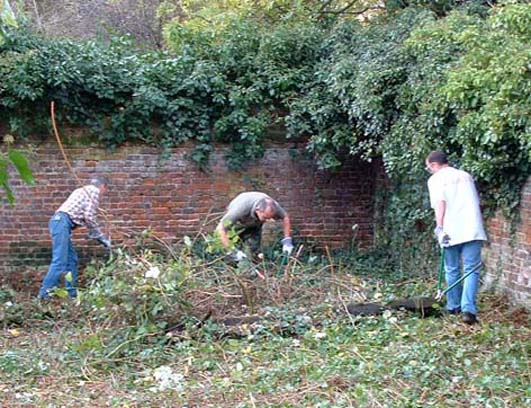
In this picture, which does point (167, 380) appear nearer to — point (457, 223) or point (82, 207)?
point (457, 223)

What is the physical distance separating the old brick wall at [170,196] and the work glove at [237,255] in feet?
9.28

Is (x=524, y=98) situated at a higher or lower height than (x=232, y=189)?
higher

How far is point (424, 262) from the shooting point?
1091cm

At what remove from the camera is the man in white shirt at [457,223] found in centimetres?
808

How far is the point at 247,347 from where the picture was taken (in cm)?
728

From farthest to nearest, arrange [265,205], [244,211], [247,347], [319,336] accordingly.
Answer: [244,211] → [265,205] → [319,336] → [247,347]

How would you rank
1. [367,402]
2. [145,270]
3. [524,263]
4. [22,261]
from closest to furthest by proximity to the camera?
[367,402], [145,270], [524,263], [22,261]

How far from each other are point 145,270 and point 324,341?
6.03 ft

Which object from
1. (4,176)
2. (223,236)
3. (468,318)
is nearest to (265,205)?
(223,236)

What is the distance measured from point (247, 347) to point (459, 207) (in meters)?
2.56

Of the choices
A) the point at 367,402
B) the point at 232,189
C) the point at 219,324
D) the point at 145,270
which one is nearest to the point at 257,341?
the point at 219,324

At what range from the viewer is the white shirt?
8.08 meters

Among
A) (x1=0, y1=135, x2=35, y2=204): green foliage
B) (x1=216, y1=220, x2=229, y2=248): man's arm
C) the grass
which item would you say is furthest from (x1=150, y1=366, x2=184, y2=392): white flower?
(x1=0, y1=135, x2=35, y2=204): green foliage

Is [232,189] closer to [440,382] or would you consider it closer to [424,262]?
[424,262]
